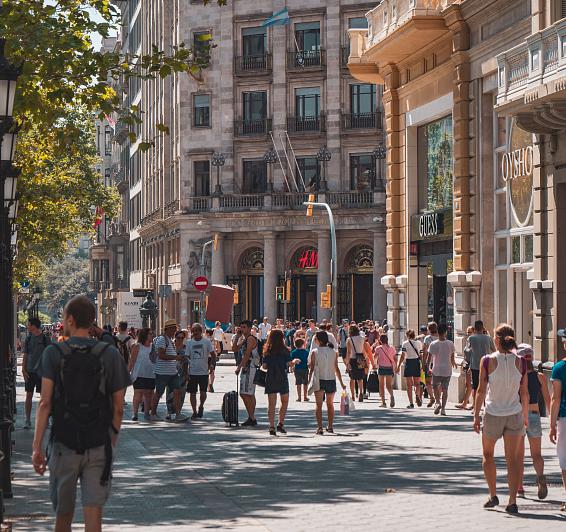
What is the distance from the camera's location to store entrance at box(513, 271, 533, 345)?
28.1m

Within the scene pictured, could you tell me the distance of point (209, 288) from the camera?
2194 inches

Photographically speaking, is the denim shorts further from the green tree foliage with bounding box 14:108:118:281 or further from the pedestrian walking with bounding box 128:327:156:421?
the green tree foliage with bounding box 14:108:118:281

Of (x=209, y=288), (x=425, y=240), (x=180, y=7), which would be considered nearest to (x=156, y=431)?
(x=425, y=240)

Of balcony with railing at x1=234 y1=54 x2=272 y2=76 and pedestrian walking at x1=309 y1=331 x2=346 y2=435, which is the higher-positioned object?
balcony with railing at x1=234 y1=54 x2=272 y2=76

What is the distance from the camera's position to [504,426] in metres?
13.2

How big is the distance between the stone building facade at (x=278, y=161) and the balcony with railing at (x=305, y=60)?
49 mm

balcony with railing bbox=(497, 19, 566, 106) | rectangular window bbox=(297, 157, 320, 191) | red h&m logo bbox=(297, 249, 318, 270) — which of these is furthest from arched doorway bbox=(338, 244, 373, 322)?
balcony with railing bbox=(497, 19, 566, 106)

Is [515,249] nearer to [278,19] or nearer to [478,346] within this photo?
[478,346]

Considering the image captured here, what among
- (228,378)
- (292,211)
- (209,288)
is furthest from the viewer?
(292,211)

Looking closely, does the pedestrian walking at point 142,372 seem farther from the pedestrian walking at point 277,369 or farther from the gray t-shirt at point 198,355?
the pedestrian walking at point 277,369

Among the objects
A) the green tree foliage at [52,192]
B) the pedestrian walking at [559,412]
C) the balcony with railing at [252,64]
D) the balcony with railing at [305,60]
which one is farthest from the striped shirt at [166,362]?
the balcony with railing at [252,64]

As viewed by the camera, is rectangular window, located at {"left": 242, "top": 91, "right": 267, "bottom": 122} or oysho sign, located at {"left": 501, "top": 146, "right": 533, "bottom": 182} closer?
oysho sign, located at {"left": 501, "top": 146, "right": 533, "bottom": 182}

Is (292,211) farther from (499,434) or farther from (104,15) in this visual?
(499,434)

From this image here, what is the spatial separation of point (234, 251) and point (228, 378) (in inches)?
1106
